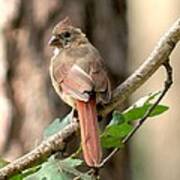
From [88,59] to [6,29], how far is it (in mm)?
1011

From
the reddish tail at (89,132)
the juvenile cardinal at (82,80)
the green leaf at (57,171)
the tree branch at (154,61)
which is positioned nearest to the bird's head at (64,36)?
the juvenile cardinal at (82,80)

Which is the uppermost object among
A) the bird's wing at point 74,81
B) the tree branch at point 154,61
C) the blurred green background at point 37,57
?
the tree branch at point 154,61

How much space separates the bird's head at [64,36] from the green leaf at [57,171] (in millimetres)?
756

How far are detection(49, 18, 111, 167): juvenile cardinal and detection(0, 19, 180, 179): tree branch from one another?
0.03 metres

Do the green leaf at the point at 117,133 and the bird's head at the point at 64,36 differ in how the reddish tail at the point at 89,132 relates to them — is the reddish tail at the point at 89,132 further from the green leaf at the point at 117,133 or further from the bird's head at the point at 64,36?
the bird's head at the point at 64,36

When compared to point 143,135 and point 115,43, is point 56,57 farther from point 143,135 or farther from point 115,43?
point 143,135

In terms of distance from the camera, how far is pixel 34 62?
3.02m

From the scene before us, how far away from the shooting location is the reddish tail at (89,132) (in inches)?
61.4

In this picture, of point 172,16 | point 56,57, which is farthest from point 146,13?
point 56,57

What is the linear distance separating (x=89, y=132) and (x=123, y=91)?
11 centimetres

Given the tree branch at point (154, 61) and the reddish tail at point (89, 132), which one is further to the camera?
the tree branch at point (154, 61)

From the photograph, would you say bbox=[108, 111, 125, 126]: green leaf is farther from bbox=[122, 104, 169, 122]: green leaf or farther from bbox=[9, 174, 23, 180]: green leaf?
bbox=[9, 174, 23, 180]: green leaf

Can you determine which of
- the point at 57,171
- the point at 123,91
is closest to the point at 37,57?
the point at 123,91

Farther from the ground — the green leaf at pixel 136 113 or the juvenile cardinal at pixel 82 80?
the green leaf at pixel 136 113
